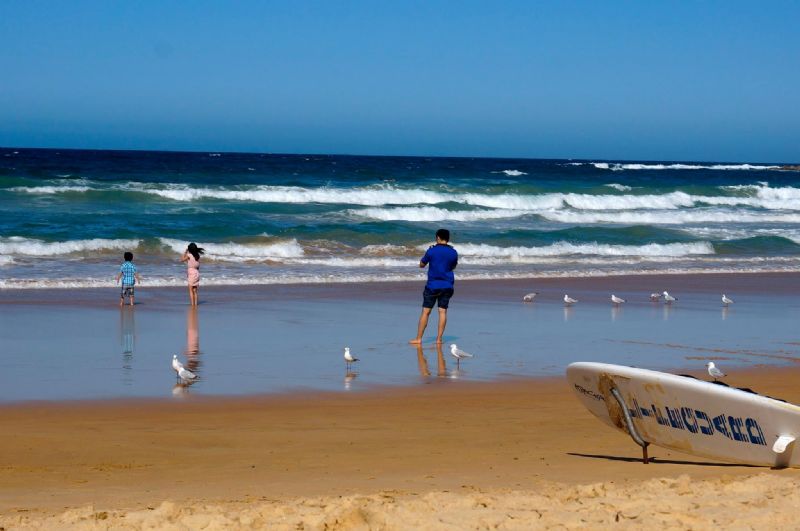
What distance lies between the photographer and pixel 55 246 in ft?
80.3

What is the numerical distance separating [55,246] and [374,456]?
1898 cm

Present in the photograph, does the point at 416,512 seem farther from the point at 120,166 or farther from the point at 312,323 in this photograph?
the point at 120,166

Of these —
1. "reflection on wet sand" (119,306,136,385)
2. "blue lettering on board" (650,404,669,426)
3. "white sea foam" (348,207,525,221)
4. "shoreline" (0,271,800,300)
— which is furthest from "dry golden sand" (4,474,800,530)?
"white sea foam" (348,207,525,221)

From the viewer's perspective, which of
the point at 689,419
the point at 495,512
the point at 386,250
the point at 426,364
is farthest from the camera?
the point at 386,250

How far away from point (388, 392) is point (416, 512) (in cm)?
442

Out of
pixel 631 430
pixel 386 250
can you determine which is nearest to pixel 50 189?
pixel 386 250

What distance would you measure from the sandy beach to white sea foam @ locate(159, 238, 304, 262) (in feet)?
36.6

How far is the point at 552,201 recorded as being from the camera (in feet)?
162

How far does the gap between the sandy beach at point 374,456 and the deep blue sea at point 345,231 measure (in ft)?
31.8

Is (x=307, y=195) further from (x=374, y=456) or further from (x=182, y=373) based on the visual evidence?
(x=374, y=456)

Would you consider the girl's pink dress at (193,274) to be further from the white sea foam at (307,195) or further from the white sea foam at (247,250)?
the white sea foam at (307,195)

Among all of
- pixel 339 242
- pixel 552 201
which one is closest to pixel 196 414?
pixel 339 242

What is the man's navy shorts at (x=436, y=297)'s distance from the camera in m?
12.8

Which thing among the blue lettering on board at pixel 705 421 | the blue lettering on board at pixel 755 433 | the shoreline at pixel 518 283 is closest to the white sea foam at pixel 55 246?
the shoreline at pixel 518 283
